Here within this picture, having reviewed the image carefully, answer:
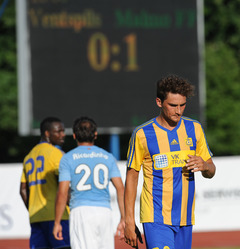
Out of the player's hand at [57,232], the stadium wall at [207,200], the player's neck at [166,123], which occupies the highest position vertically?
the player's neck at [166,123]

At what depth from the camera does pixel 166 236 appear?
535 centimetres

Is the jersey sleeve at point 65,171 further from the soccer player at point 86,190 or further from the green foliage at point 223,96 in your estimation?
the green foliage at point 223,96

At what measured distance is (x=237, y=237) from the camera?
43.2ft

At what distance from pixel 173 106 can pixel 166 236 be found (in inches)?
37.3

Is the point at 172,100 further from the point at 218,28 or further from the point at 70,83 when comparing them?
the point at 218,28

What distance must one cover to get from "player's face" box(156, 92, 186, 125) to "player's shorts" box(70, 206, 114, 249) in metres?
1.81

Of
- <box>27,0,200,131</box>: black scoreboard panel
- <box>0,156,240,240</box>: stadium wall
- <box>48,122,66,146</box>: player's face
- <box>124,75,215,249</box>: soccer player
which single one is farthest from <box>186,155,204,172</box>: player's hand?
<box>27,0,200,131</box>: black scoreboard panel

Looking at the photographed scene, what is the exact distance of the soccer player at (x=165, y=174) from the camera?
5.32 meters

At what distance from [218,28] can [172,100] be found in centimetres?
2644

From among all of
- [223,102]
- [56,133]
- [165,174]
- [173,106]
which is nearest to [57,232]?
[56,133]

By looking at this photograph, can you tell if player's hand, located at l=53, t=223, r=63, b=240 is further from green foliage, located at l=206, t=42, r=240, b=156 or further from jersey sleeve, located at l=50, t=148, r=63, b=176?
green foliage, located at l=206, t=42, r=240, b=156

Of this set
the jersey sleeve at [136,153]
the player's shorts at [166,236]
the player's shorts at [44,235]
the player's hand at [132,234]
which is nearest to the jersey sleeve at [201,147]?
the jersey sleeve at [136,153]

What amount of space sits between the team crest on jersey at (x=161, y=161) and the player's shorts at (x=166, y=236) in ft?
1.39

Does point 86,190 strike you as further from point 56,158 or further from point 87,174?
point 56,158
